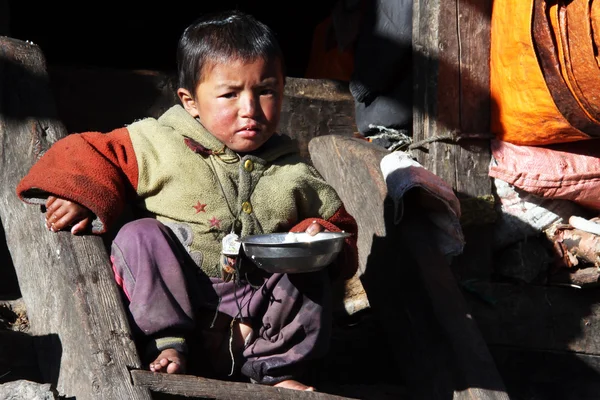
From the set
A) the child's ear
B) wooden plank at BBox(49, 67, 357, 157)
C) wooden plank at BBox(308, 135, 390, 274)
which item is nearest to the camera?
the child's ear

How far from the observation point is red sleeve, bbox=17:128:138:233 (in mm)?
2586

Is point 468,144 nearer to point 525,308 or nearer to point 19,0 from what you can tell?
point 525,308

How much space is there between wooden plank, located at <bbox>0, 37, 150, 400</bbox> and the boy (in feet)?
0.35

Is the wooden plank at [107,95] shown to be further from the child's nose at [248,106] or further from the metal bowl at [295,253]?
the metal bowl at [295,253]

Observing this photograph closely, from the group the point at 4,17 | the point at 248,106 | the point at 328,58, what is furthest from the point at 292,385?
the point at 4,17

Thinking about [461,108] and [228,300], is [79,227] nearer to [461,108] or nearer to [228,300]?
[228,300]

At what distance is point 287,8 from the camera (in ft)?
21.9

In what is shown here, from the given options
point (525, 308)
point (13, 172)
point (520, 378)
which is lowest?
point (520, 378)

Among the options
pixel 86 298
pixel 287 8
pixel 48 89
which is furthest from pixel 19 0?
pixel 86 298

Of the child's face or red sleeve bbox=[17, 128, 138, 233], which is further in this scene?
the child's face

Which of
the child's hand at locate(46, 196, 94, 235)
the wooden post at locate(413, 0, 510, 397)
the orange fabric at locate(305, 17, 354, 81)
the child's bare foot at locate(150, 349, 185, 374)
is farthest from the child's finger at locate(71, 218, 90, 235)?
the orange fabric at locate(305, 17, 354, 81)

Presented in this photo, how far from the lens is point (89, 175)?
104 inches

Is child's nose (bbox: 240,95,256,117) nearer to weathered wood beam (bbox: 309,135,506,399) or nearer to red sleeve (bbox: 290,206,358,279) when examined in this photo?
red sleeve (bbox: 290,206,358,279)

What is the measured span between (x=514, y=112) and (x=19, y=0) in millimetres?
3839
